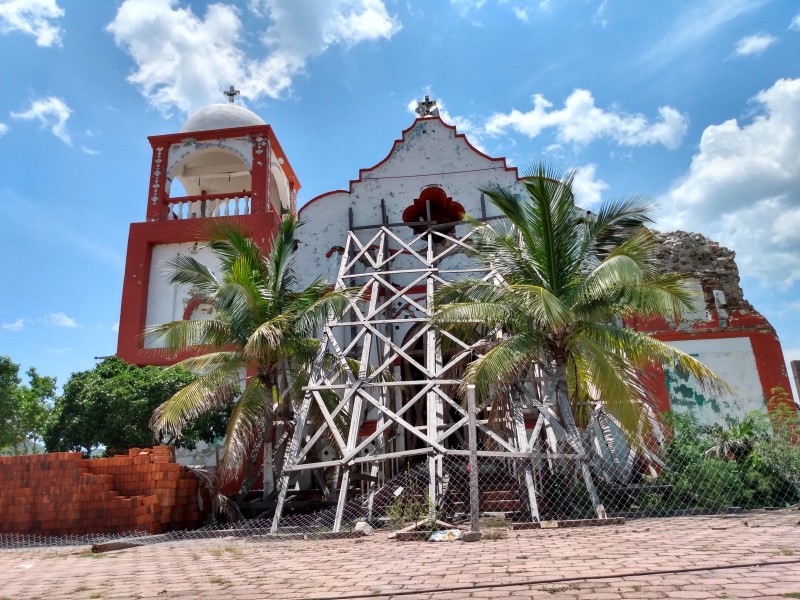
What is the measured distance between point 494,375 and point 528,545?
3.13 m

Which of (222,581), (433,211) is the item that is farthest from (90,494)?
(433,211)

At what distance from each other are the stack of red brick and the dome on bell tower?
10.9 meters

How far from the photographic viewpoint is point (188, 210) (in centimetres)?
1805

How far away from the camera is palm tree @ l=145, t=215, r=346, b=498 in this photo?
11.7 metres

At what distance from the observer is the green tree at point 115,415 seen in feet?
43.2

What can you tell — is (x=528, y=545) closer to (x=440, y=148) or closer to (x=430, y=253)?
(x=430, y=253)

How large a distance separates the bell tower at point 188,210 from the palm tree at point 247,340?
10.4ft

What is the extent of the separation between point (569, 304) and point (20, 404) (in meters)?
27.2

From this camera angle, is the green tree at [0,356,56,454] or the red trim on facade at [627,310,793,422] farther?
the green tree at [0,356,56,454]

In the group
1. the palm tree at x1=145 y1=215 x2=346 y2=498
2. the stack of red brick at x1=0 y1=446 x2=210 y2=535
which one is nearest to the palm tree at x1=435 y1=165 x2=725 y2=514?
the palm tree at x1=145 y1=215 x2=346 y2=498

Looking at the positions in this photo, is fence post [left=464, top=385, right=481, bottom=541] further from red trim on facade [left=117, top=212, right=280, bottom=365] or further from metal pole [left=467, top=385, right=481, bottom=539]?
red trim on facade [left=117, top=212, right=280, bottom=365]

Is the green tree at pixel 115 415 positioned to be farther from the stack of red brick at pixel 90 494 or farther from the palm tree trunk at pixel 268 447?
the palm tree trunk at pixel 268 447

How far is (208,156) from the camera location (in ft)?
65.7

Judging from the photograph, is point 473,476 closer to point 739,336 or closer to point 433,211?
point 739,336
